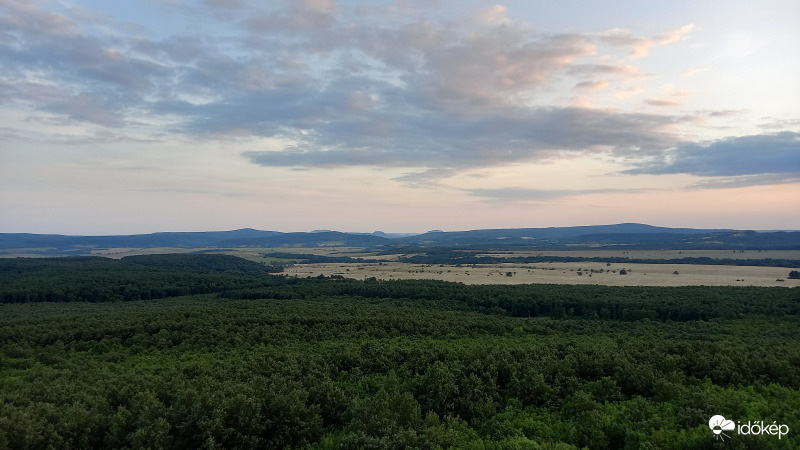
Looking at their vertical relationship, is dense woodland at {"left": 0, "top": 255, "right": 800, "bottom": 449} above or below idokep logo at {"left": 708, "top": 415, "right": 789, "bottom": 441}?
below

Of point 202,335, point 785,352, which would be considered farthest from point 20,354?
point 785,352

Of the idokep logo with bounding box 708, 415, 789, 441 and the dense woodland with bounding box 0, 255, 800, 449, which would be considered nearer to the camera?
the idokep logo with bounding box 708, 415, 789, 441

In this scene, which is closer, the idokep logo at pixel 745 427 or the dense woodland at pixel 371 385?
the idokep logo at pixel 745 427

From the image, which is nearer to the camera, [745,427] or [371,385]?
[745,427]

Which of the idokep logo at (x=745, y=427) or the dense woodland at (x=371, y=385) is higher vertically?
the idokep logo at (x=745, y=427)

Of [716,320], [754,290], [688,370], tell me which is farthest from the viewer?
[754,290]

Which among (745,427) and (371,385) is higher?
(745,427)

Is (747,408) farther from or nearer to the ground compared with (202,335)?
farther from the ground

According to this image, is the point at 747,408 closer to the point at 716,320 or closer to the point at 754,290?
the point at 716,320
